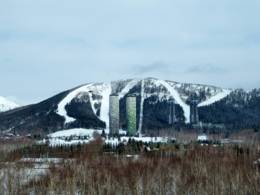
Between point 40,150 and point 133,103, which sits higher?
point 133,103

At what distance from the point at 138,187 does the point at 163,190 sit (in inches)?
49.9

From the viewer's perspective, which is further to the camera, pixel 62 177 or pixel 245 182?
pixel 62 177

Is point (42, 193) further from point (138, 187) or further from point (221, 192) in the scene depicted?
point (221, 192)

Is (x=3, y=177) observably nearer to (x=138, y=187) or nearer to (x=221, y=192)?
(x=138, y=187)

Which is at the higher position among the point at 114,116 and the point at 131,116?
the point at 114,116

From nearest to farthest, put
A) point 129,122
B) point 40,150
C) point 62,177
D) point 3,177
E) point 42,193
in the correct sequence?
1. point 42,193
2. point 3,177
3. point 62,177
4. point 40,150
5. point 129,122

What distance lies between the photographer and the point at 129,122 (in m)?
150

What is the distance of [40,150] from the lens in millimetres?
76875

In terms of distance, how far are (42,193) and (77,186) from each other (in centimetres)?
323

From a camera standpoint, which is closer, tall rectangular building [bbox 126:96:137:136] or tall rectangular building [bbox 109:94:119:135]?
tall rectangular building [bbox 126:96:137:136]

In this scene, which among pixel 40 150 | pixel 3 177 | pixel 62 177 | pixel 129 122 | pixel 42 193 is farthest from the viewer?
pixel 129 122

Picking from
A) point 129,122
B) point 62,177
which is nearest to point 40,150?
point 62,177

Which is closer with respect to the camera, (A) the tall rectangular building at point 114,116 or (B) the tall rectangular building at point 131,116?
(B) the tall rectangular building at point 131,116

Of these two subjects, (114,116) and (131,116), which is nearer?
(131,116)
